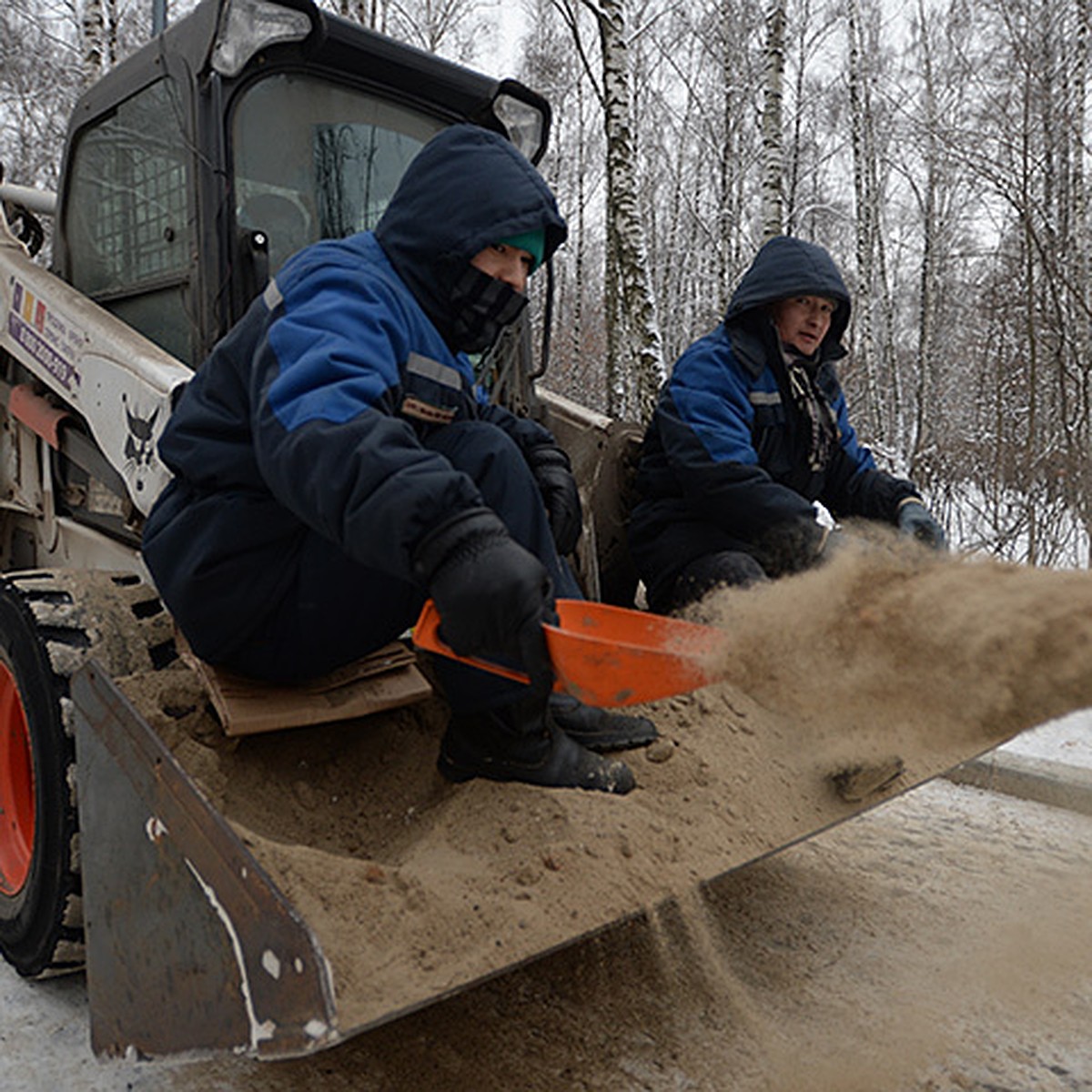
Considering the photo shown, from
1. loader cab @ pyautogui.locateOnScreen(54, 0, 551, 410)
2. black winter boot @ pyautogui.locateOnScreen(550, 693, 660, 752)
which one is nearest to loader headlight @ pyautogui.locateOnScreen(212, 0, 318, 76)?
loader cab @ pyautogui.locateOnScreen(54, 0, 551, 410)

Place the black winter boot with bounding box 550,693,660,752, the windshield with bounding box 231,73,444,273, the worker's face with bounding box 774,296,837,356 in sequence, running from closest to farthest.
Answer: the black winter boot with bounding box 550,693,660,752, the windshield with bounding box 231,73,444,273, the worker's face with bounding box 774,296,837,356


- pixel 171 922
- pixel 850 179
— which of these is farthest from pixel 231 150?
pixel 850 179

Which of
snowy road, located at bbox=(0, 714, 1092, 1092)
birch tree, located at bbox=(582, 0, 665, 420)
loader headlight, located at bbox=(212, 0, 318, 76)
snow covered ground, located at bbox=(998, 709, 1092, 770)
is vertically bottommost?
snowy road, located at bbox=(0, 714, 1092, 1092)

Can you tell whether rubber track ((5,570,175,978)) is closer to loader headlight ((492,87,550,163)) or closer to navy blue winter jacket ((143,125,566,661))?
navy blue winter jacket ((143,125,566,661))

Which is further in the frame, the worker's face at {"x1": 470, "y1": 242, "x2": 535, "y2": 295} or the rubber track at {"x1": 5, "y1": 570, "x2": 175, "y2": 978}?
the rubber track at {"x1": 5, "y1": 570, "x2": 175, "y2": 978}

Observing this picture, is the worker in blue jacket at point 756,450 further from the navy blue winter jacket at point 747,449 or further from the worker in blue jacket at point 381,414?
the worker in blue jacket at point 381,414

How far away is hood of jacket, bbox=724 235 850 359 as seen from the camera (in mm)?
3227

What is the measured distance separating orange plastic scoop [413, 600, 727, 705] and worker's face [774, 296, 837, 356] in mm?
1701

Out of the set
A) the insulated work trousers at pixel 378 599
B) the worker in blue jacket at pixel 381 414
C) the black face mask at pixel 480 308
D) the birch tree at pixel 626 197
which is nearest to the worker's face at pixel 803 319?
the worker in blue jacket at pixel 381 414

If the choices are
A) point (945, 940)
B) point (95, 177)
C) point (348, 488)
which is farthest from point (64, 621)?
point (945, 940)

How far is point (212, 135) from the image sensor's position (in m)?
2.78

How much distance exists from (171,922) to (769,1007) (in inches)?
56.0

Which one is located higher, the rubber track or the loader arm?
the loader arm

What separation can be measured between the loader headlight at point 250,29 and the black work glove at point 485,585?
179 cm
